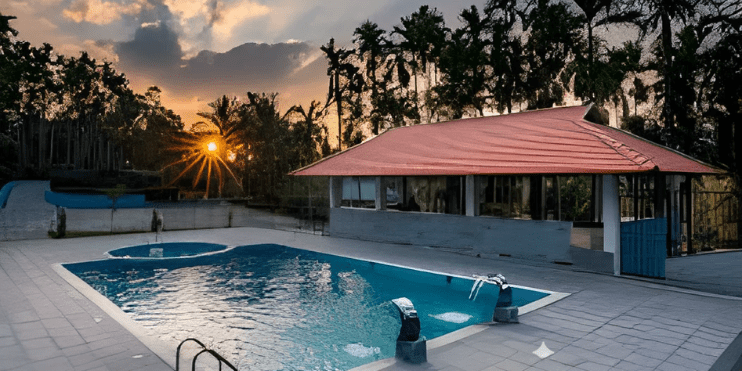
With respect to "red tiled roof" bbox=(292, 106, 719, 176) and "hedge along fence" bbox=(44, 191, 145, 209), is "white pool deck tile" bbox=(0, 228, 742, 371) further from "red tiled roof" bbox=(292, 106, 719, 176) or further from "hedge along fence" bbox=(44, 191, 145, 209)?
"hedge along fence" bbox=(44, 191, 145, 209)

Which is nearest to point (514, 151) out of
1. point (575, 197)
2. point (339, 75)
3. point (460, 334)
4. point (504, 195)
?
point (504, 195)

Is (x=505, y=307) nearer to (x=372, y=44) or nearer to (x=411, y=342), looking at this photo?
(x=411, y=342)

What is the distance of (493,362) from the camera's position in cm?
564

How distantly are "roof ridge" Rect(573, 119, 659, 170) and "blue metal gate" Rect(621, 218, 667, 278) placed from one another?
147 cm

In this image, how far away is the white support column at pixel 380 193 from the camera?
17.9m

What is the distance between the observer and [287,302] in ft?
35.7

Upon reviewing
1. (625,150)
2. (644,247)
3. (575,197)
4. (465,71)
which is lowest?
(644,247)

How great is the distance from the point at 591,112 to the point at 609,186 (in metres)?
4.38

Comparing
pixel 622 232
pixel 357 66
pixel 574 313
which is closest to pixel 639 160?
pixel 622 232

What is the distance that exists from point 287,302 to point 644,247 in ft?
27.2

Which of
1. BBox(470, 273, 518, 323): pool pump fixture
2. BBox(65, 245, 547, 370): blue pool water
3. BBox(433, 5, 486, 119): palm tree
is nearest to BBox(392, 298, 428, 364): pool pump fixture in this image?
BBox(65, 245, 547, 370): blue pool water

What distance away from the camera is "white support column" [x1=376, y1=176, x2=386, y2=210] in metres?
17.9

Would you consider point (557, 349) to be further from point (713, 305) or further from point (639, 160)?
point (639, 160)

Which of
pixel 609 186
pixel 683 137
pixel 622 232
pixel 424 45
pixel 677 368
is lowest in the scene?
pixel 677 368
